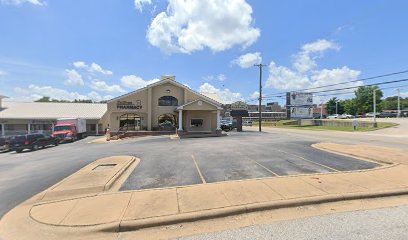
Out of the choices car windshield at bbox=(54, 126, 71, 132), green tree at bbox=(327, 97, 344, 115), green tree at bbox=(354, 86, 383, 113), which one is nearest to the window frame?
car windshield at bbox=(54, 126, 71, 132)

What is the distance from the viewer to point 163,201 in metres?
6.87

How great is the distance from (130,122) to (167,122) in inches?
213

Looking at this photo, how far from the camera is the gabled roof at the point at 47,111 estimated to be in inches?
1565

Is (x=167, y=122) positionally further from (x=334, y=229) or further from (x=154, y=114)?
(x=334, y=229)

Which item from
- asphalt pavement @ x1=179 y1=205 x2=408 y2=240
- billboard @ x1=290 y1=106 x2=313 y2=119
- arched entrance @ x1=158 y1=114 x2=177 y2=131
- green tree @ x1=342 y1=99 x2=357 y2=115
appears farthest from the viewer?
green tree @ x1=342 y1=99 x2=357 y2=115

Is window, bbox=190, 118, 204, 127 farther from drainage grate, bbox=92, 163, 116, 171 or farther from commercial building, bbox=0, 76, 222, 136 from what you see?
drainage grate, bbox=92, 163, 116, 171

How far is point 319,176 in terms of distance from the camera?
29.7 feet

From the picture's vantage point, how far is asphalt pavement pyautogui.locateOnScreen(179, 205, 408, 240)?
4836mm

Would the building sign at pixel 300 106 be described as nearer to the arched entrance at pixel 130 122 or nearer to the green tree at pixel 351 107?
the arched entrance at pixel 130 122

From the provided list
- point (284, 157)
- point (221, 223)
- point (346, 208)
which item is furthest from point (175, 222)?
point (284, 157)

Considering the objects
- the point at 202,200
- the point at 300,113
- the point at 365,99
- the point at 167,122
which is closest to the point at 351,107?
the point at 365,99

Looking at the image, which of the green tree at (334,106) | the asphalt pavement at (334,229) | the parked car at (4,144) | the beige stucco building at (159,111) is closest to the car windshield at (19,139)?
the parked car at (4,144)

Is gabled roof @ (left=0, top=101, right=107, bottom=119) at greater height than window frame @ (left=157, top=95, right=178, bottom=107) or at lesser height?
lesser

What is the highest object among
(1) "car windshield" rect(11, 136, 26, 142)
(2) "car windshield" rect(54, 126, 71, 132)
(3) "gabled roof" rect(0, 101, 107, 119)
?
(3) "gabled roof" rect(0, 101, 107, 119)
